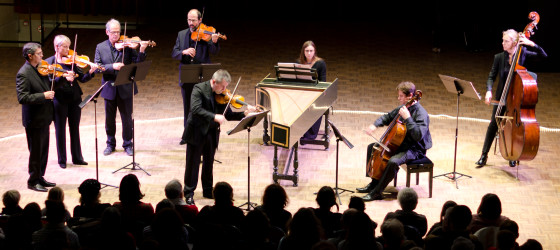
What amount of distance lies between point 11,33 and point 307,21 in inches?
262

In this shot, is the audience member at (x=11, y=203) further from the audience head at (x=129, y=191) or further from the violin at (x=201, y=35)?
the violin at (x=201, y=35)

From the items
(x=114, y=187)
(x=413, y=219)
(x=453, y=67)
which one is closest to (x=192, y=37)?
(x=114, y=187)

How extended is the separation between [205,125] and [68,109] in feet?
6.26

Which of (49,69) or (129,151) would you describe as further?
(129,151)

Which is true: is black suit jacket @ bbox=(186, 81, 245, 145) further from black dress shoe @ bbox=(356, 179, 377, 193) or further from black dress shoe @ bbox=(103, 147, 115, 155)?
black dress shoe @ bbox=(103, 147, 115, 155)

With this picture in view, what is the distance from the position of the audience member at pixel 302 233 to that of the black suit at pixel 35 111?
151 inches

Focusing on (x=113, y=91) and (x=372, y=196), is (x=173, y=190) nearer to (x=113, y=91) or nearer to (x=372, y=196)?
(x=372, y=196)

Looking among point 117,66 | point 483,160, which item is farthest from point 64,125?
point 483,160

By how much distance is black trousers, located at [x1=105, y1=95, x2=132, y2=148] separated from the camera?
927cm

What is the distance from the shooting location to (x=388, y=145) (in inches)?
315

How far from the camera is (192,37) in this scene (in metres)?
9.52

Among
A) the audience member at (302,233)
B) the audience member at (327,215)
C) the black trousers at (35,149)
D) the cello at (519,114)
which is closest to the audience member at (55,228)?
the audience member at (302,233)

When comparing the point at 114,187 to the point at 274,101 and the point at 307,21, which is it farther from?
the point at 307,21

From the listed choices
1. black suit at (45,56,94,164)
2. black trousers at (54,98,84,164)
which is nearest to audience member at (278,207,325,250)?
black suit at (45,56,94,164)
